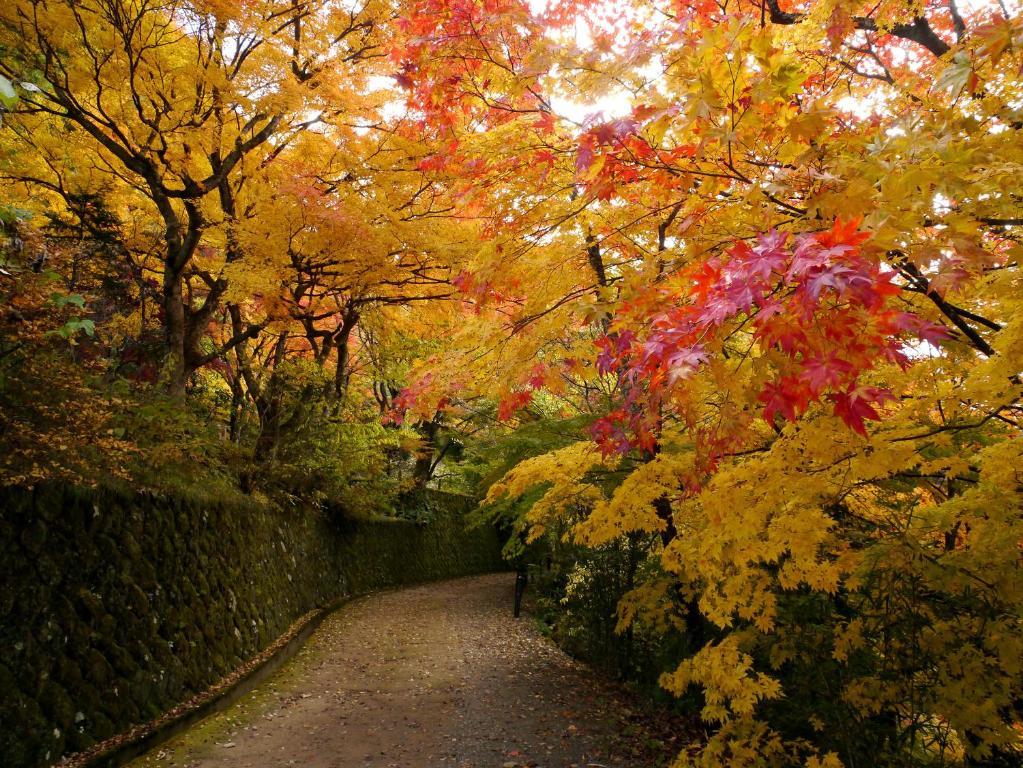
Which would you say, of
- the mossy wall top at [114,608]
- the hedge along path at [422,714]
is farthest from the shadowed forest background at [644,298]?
the hedge along path at [422,714]

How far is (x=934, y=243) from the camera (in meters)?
2.06

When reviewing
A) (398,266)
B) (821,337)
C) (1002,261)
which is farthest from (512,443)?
(821,337)

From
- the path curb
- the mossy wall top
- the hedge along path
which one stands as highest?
the mossy wall top

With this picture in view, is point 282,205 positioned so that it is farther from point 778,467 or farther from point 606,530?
point 778,467

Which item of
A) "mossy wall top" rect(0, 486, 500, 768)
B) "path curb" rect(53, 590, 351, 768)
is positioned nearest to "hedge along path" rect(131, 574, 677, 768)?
"path curb" rect(53, 590, 351, 768)

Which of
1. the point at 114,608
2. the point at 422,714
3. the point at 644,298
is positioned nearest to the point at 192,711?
the point at 114,608

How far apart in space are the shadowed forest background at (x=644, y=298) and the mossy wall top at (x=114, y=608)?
73 millimetres

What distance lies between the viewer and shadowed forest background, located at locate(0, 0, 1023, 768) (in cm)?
229

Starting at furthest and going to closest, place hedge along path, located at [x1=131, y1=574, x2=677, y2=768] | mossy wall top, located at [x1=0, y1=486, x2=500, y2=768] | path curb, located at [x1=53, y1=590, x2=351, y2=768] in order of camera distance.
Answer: hedge along path, located at [x1=131, y1=574, x2=677, y2=768], path curb, located at [x1=53, y1=590, x2=351, y2=768], mossy wall top, located at [x1=0, y1=486, x2=500, y2=768]

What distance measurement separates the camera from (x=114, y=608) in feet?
16.8

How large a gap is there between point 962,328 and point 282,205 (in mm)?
7381

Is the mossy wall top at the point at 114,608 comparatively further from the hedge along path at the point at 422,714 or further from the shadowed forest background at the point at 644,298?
the hedge along path at the point at 422,714

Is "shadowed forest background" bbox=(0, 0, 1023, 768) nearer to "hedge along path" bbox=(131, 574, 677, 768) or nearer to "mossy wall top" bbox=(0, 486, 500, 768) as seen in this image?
"mossy wall top" bbox=(0, 486, 500, 768)

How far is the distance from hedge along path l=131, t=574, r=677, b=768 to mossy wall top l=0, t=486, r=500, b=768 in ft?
1.88
